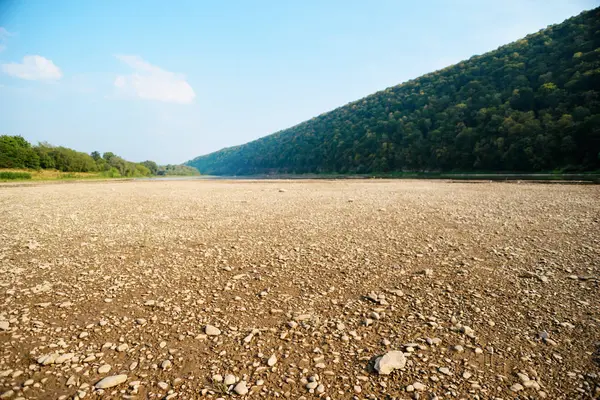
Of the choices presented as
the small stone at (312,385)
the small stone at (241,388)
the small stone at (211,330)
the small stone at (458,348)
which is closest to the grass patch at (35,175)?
the small stone at (211,330)

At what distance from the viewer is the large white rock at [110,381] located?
10.5 feet

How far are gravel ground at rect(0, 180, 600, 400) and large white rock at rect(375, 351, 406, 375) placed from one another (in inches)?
0.8

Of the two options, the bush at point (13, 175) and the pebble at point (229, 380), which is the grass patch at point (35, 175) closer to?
the bush at point (13, 175)

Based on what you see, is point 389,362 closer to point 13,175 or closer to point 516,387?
point 516,387

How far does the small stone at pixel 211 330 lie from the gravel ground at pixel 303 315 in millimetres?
25

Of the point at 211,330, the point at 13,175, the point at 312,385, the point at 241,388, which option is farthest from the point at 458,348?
the point at 13,175

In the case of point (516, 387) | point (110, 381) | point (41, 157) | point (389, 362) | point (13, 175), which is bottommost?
point (516, 387)

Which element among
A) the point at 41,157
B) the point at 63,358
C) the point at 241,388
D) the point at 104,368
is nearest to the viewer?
the point at 241,388

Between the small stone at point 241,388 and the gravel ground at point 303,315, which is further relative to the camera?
the gravel ground at point 303,315

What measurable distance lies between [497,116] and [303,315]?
75962 millimetres

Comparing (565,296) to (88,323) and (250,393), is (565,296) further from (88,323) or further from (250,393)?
(88,323)

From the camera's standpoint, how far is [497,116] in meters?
61.6

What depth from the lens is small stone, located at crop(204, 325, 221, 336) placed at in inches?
169

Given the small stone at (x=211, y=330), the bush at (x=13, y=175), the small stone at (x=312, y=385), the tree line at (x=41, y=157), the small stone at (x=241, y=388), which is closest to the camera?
the small stone at (x=241, y=388)
